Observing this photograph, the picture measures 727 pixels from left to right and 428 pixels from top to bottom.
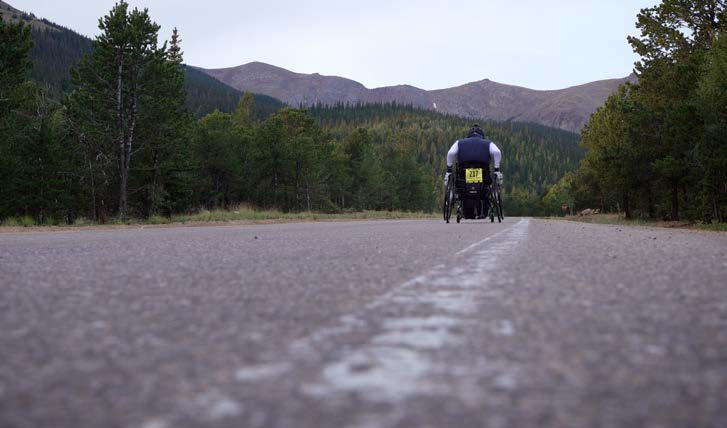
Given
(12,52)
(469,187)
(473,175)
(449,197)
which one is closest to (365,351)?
(449,197)

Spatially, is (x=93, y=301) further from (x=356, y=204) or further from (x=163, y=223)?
(x=356, y=204)

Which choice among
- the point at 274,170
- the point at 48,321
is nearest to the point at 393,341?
the point at 48,321

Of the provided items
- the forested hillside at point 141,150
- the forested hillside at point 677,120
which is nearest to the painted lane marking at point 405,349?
the forested hillside at point 677,120

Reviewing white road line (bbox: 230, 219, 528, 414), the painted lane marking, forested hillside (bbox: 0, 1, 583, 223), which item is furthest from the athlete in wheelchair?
Result: white road line (bbox: 230, 219, 528, 414)

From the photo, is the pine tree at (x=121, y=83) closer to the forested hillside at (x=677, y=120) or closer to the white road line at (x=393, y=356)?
the forested hillside at (x=677, y=120)

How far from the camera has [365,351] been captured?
2.06 meters

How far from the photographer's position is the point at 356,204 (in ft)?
263

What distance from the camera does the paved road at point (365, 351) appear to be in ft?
4.71

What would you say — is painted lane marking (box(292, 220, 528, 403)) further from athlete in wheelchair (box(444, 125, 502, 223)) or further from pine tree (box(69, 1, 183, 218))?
pine tree (box(69, 1, 183, 218))

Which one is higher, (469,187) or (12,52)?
(12,52)

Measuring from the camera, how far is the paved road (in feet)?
4.71

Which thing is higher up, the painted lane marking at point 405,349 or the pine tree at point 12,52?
the pine tree at point 12,52

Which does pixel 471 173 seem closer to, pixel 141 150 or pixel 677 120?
pixel 677 120

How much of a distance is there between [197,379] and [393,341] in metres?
0.78
